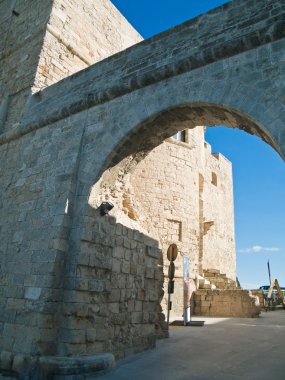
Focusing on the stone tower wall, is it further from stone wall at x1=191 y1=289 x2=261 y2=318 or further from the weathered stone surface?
the weathered stone surface

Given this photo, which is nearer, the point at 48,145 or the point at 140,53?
the point at 140,53

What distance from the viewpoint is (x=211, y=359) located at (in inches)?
173

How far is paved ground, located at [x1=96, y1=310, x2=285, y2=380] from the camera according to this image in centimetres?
369

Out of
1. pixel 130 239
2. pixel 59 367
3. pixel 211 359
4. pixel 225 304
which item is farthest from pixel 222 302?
pixel 59 367

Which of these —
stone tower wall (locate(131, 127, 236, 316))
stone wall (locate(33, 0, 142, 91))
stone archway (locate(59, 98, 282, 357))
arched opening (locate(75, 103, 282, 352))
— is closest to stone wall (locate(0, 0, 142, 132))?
stone wall (locate(33, 0, 142, 91))

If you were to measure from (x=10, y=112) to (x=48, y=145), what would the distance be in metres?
2.05

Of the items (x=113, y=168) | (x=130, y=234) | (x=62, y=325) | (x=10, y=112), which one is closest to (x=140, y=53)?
(x=113, y=168)

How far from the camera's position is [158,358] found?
452 cm

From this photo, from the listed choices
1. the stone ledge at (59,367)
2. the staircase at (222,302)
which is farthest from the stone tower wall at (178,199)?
the stone ledge at (59,367)

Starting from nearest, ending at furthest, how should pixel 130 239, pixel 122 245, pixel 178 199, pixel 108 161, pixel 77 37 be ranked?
pixel 108 161 → pixel 122 245 → pixel 130 239 → pixel 77 37 → pixel 178 199

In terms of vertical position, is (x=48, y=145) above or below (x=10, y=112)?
below

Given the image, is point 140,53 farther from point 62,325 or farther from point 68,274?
point 62,325

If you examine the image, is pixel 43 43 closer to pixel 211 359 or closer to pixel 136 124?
pixel 136 124

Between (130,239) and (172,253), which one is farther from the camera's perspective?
(172,253)
